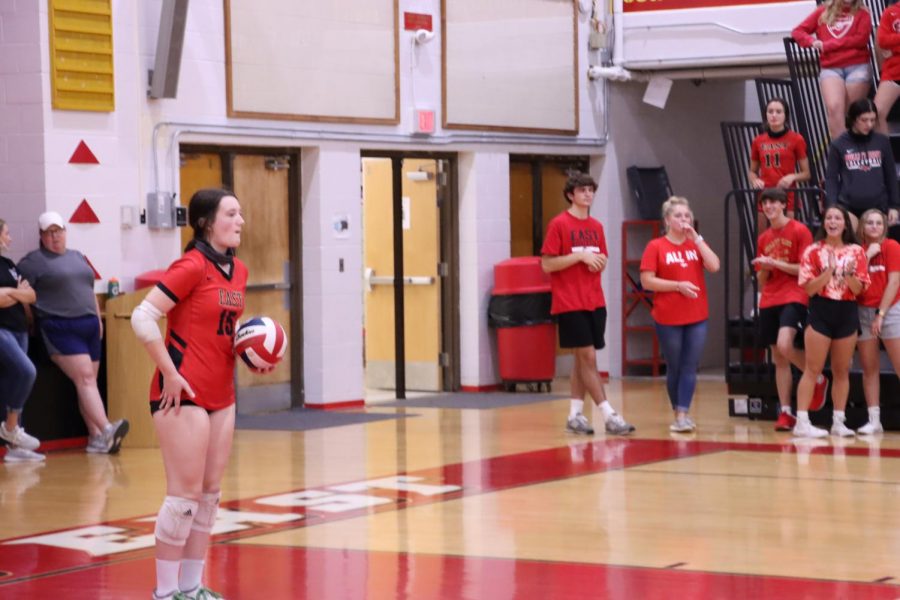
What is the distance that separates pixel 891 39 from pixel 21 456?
722 cm

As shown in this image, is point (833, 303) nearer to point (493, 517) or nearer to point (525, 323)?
point (493, 517)

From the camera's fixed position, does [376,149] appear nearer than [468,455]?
No

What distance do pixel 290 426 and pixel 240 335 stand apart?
6.57m

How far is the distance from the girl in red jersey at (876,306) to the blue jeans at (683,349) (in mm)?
1142

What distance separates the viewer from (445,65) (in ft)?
47.9

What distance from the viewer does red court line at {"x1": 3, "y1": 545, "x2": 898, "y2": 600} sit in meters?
5.91

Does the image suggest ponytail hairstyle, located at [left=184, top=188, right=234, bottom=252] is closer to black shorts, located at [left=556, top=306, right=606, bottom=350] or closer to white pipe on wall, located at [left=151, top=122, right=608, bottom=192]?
black shorts, located at [left=556, top=306, right=606, bottom=350]

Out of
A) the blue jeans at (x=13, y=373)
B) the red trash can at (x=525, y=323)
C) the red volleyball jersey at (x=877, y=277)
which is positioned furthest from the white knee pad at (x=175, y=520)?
the red trash can at (x=525, y=323)

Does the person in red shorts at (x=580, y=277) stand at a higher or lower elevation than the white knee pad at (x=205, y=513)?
higher

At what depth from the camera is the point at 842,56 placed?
40.1 ft

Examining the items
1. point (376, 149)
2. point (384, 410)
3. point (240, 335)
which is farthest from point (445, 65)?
point (240, 335)

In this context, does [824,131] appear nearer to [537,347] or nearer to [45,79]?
[537,347]

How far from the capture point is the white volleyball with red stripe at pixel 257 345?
573 cm

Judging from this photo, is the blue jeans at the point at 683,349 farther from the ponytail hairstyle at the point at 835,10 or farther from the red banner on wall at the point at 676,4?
the red banner on wall at the point at 676,4
